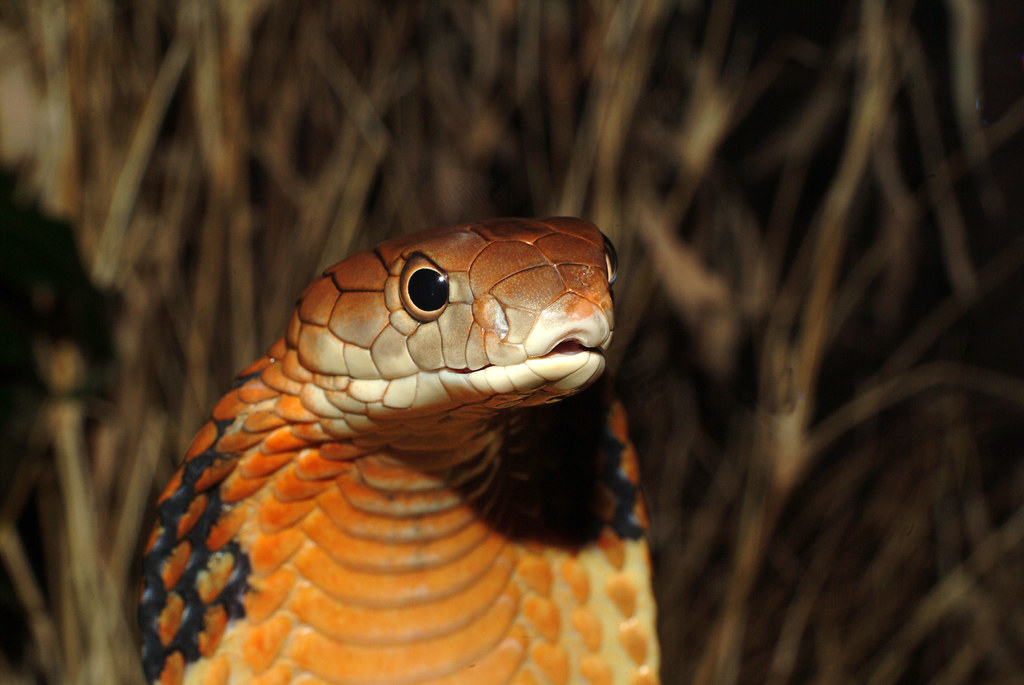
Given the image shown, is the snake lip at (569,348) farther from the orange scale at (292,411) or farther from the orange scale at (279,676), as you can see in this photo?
the orange scale at (279,676)

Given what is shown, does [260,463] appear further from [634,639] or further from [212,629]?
[634,639]

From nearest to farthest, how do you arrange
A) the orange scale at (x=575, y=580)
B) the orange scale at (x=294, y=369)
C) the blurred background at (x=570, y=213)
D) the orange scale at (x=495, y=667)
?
the orange scale at (x=294, y=369)
the orange scale at (x=495, y=667)
the orange scale at (x=575, y=580)
the blurred background at (x=570, y=213)

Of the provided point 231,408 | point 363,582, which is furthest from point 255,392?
point 363,582

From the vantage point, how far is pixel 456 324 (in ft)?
2.19

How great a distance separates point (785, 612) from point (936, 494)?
49 centimetres

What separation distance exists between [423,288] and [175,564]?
0.46m

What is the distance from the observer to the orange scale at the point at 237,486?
0.84 metres

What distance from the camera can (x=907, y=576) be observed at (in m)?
1.95

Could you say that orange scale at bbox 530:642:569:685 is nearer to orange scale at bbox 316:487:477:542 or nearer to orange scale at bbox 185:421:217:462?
orange scale at bbox 316:487:477:542

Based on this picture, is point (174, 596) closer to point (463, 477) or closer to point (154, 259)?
point (463, 477)

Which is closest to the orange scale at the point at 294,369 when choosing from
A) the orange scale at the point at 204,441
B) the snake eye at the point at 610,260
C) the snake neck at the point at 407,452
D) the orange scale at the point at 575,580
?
the snake neck at the point at 407,452

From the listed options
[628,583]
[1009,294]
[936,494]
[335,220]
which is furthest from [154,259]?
[936,494]

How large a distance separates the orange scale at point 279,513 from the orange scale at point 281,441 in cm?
7

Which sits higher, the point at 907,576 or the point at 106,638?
the point at 106,638
